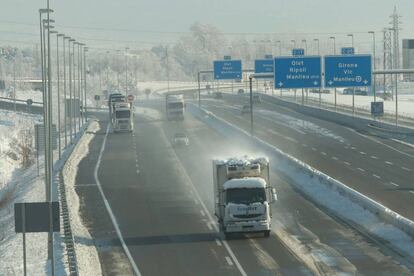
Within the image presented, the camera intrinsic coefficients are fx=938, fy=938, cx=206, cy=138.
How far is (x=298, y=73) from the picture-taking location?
66875mm

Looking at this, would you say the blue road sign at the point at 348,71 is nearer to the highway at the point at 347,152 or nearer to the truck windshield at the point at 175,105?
the highway at the point at 347,152

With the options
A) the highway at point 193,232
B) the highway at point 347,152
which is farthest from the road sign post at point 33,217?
the highway at point 347,152

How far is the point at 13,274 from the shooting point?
2936 cm

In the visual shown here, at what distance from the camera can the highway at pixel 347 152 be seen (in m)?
47.4

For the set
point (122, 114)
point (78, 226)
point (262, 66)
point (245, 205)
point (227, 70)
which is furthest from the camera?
point (227, 70)

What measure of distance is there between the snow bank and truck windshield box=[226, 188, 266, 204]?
4.46 meters

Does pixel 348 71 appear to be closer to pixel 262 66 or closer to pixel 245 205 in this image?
pixel 245 205

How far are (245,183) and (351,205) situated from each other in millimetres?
8463

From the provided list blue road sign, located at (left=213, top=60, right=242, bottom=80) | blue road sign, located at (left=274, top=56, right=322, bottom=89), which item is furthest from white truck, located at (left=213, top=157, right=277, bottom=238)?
blue road sign, located at (left=213, top=60, right=242, bottom=80)

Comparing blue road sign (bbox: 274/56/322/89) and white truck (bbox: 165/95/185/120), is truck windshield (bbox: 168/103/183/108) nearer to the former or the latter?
white truck (bbox: 165/95/185/120)

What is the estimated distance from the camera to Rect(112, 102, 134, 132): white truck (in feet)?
308

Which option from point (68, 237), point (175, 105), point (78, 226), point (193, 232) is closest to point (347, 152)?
point (193, 232)

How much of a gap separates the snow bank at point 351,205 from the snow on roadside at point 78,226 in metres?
10.1

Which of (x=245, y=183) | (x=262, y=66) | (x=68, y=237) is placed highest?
(x=262, y=66)
